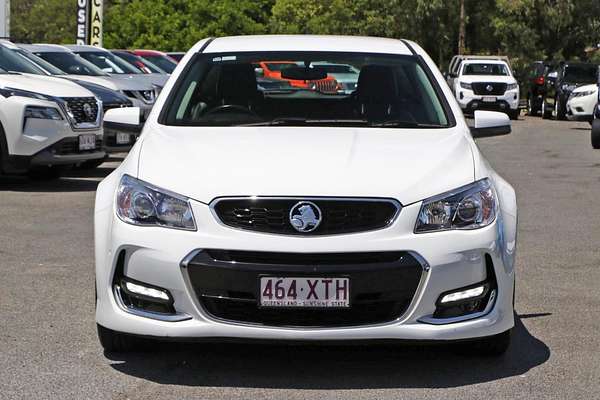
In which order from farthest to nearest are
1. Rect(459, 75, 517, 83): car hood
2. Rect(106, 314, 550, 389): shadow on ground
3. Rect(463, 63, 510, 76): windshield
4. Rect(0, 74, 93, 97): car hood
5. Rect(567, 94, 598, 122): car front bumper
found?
Rect(463, 63, 510, 76): windshield, Rect(459, 75, 517, 83): car hood, Rect(567, 94, 598, 122): car front bumper, Rect(0, 74, 93, 97): car hood, Rect(106, 314, 550, 389): shadow on ground

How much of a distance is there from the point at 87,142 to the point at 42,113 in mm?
657

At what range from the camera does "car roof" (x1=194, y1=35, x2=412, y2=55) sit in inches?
296

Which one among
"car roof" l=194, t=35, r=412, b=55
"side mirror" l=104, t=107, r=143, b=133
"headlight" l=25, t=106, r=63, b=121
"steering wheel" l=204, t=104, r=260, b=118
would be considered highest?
"car roof" l=194, t=35, r=412, b=55

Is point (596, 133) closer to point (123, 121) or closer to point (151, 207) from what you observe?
point (123, 121)

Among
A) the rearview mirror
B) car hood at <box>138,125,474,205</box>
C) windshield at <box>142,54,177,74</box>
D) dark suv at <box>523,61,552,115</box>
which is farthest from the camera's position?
dark suv at <box>523,61,552,115</box>

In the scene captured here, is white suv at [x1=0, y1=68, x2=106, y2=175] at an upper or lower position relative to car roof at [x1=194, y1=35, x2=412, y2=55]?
lower

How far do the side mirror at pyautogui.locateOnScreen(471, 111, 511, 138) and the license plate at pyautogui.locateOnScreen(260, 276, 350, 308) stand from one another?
6.64 ft

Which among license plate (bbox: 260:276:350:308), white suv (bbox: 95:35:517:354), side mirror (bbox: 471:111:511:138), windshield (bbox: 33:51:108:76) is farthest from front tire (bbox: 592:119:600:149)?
license plate (bbox: 260:276:350:308)

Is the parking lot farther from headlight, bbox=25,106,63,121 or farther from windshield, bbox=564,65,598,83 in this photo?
windshield, bbox=564,65,598,83

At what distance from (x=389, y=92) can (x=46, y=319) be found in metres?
2.15

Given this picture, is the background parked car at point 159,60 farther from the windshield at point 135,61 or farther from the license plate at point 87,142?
the license plate at point 87,142

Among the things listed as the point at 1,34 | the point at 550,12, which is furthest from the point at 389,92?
the point at 550,12

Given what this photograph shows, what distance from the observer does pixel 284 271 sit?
5609mm

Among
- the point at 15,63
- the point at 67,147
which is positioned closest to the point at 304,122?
the point at 67,147
